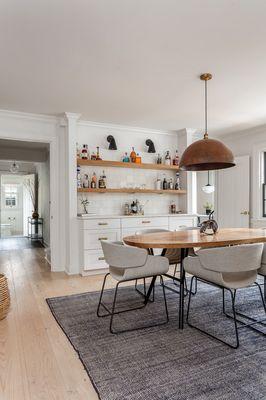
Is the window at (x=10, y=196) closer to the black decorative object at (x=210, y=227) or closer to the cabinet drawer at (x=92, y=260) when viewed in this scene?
the cabinet drawer at (x=92, y=260)

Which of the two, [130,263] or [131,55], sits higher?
[131,55]

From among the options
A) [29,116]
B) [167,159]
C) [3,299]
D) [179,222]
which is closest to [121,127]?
[167,159]

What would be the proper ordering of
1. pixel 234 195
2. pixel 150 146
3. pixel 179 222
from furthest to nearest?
pixel 234 195 → pixel 150 146 → pixel 179 222

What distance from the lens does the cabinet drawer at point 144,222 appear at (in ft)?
15.0

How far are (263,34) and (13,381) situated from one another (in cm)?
314

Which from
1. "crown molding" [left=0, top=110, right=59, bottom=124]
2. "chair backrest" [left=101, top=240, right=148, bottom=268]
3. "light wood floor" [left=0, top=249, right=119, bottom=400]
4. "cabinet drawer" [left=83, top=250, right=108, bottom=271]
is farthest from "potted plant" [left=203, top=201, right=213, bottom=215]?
"chair backrest" [left=101, top=240, right=148, bottom=268]

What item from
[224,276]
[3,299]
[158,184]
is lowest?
[3,299]

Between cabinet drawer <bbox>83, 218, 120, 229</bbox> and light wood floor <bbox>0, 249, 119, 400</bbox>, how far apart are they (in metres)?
0.88

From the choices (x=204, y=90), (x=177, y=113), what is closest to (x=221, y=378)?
(x=204, y=90)

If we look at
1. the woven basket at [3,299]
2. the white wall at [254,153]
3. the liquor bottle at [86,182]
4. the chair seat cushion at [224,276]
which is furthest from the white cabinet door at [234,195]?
the woven basket at [3,299]

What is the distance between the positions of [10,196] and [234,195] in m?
7.74

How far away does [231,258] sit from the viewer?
212cm

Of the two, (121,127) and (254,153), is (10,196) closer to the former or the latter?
(121,127)

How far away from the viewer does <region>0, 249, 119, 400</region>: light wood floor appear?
66.1 inches
